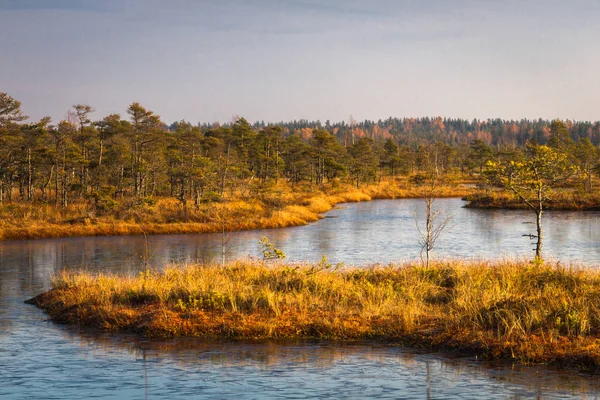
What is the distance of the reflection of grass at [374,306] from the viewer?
13.0 metres

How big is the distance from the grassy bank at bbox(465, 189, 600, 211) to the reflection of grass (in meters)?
40.4

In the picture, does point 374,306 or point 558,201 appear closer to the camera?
point 374,306

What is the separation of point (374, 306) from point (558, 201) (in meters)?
50.2

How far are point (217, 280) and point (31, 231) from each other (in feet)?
87.2

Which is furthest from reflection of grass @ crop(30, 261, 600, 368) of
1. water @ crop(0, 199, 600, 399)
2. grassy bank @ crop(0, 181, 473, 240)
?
grassy bank @ crop(0, 181, 473, 240)

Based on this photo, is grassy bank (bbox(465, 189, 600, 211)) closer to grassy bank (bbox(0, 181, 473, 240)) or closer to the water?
grassy bank (bbox(0, 181, 473, 240))

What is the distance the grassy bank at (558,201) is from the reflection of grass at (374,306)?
40.4 m

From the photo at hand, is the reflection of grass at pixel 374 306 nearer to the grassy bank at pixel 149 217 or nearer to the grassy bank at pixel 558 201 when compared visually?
the grassy bank at pixel 149 217

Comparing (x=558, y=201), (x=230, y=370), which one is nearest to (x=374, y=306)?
(x=230, y=370)

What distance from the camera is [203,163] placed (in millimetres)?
50844

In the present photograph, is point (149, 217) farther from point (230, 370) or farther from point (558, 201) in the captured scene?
point (558, 201)

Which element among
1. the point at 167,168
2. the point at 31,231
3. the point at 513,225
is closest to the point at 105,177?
the point at 167,168

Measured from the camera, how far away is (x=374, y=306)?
50.4 feet

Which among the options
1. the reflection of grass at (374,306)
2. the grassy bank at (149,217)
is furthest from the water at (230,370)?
the grassy bank at (149,217)
